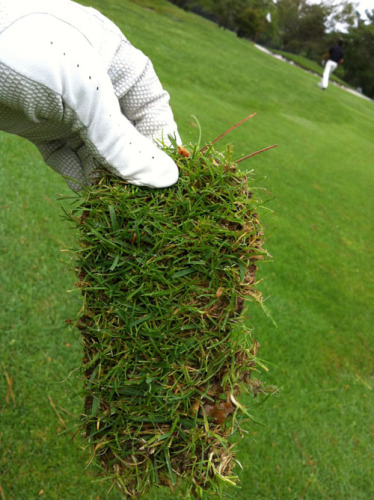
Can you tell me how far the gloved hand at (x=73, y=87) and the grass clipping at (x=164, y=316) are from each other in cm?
7

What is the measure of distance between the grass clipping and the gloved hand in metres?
0.07

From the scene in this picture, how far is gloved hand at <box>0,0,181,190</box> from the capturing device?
88cm

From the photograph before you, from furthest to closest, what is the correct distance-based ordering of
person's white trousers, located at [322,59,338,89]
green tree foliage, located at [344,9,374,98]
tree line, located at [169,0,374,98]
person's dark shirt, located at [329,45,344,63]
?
1. green tree foliage, located at [344,9,374,98]
2. tree line, located at [169,0,374,98]
3. person's dark shirt, located at [329,45,344,63]
4. person's white trousers, located at [322,59,338,89]

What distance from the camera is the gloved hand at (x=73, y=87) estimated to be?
0.88 m

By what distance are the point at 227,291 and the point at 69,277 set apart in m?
1.76

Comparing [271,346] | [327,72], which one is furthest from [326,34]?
[271,346]

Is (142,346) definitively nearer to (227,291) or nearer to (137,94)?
(227,291)

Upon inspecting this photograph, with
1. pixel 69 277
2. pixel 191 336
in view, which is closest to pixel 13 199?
pixel 69 277

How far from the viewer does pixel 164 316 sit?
963 mm

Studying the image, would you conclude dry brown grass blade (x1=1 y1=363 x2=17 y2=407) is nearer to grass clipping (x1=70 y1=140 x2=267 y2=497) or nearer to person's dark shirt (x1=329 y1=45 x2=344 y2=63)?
grass clipping (x1=70 y1=140 x2=267 y2=497)

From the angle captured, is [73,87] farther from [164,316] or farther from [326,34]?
[326,34]

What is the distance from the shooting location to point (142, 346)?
3.16ft

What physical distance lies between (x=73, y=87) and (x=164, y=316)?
52 centimetres

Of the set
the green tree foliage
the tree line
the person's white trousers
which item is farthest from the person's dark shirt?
the green tree foliage
